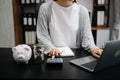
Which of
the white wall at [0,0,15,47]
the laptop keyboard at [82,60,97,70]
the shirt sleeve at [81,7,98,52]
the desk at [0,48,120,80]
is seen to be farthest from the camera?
the white wall at [0,0,15,47]

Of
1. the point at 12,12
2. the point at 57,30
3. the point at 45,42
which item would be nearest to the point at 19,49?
the point at 45,42

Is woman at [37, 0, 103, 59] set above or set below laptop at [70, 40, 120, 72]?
above

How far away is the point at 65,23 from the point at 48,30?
0.58ft

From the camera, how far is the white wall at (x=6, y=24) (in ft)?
11.3

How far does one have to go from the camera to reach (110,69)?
4.38ft

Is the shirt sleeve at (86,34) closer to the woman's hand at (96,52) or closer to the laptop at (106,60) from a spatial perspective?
the woman's hand at (96,52)

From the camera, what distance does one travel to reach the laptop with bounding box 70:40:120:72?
1216 mm

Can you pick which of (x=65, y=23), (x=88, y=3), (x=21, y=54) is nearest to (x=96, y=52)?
(x=65, y=23)

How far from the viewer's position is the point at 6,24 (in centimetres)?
352

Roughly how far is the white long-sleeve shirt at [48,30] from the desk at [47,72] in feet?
1.29

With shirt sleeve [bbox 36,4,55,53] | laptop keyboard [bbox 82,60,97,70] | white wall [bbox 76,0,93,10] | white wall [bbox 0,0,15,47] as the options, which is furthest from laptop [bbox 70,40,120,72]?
white wall [bbox 76,0,93,10]

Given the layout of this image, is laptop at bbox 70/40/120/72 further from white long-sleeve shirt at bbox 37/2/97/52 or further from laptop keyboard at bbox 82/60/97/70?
white long-sleeve shirt at bbox 37/2/97/52

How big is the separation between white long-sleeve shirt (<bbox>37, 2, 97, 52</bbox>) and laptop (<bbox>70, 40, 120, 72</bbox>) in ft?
1.14

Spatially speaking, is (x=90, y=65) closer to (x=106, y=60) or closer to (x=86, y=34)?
(x=106, y=60)
